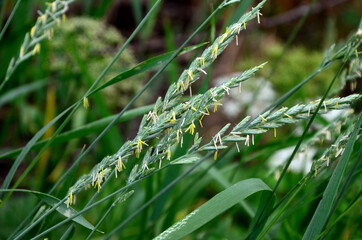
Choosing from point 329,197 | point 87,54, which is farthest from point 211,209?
point 87,54

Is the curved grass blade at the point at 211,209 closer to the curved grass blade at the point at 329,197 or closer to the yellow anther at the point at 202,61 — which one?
the curved grass blade at the point at 329,197

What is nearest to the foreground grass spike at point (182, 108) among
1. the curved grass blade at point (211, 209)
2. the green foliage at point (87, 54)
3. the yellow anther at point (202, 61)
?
the yellow anther at point (202, 61)

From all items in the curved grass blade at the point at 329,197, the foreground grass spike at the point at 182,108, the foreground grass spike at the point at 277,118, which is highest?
the foreground grass spike at the point at 182,108

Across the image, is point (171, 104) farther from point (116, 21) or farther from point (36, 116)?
point (116, 21)

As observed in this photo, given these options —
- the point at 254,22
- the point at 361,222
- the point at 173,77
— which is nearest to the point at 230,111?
the point at 254,22

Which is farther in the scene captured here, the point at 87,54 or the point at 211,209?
the point at 87,54

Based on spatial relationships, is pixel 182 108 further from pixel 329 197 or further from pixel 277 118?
pixel 329 197
